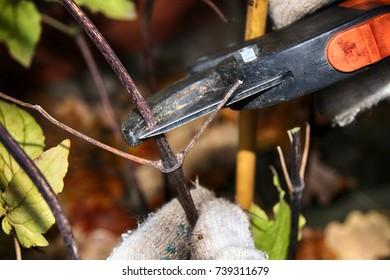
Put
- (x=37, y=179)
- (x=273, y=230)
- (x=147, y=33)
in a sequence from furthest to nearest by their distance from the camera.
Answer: (x=147, y=33) → (x=273, y=230) → (x=37, y=179)

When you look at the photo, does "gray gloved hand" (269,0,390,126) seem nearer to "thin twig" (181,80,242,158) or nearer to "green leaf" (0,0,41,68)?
"thin twig" (181,80,242,158)

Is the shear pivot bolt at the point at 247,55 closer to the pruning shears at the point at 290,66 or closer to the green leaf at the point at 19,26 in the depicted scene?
the pruning shears at the point at 290,66

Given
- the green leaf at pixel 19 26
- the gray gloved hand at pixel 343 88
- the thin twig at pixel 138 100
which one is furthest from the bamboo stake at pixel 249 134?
the green leaf at pixel 19 26

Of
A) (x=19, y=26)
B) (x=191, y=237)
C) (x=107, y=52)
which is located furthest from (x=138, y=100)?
(x=19, y=26)

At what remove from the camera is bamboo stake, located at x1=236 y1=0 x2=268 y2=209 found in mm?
525

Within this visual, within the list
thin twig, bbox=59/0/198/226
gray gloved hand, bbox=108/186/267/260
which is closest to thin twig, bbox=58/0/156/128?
thin twig, bbox=59/0/198/226

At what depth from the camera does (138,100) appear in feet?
1.34

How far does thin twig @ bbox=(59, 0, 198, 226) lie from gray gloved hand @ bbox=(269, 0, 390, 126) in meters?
0.19

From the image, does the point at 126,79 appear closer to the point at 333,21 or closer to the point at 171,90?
the point at 171,90

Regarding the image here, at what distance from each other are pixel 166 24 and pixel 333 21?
956 millimetres

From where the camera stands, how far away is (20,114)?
49cm

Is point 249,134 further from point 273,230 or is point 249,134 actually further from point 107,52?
point 107,52

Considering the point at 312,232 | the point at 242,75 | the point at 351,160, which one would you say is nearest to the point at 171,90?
the point at 242,75

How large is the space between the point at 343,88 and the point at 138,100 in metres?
0.23
